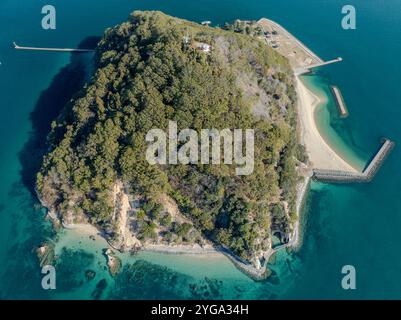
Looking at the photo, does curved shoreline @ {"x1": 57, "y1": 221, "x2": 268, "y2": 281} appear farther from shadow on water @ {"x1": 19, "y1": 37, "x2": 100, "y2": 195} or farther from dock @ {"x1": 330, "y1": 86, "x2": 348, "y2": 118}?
dock @ {"x1": 330, "y1": 86, "x2": 348, "y2": 118}

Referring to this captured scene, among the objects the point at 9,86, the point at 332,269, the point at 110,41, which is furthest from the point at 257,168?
the point at 9,86

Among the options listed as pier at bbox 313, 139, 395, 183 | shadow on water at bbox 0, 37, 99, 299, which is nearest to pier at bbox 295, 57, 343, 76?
pier at bbox 313, 139, 395, 183

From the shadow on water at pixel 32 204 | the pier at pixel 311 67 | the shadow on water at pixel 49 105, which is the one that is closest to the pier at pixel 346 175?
the pier at pixel 311 67

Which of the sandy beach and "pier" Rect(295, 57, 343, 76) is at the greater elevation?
"pier" Rect(295, 57, 343, 76)

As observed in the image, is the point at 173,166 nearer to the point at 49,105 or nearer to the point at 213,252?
the point at 213,252

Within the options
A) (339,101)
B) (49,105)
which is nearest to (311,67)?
(339,101)
